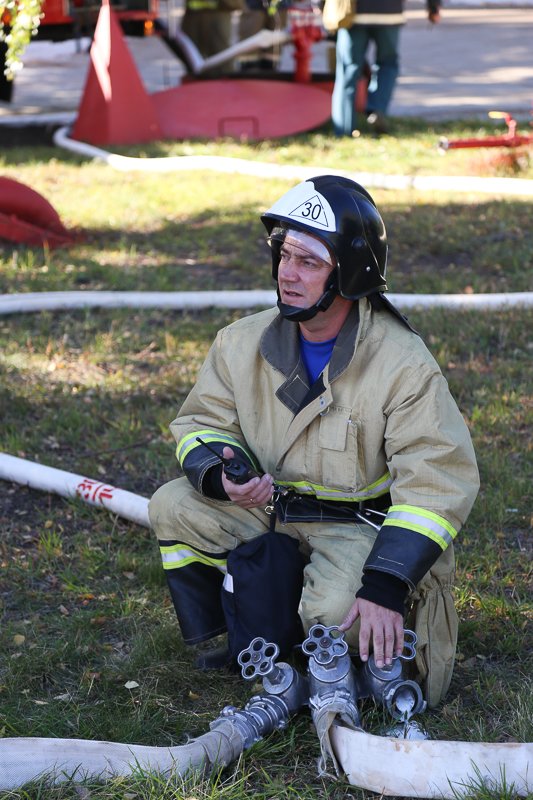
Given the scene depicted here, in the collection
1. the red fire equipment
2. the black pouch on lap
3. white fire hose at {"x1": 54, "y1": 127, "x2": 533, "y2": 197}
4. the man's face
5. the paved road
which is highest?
the man's face

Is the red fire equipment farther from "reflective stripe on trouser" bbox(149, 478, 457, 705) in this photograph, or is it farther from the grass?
"reflective stripe on trouser" bbox(149, 478, 457, 705)

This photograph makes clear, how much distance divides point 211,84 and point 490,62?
25.1ft

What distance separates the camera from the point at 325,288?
2.78 metres

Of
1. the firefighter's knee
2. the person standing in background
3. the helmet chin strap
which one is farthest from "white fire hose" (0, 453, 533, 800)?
the person standing in background

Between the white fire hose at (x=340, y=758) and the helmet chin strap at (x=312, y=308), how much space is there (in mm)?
957

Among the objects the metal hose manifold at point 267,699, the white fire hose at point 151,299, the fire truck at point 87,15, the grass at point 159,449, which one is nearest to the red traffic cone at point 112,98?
the fire truck at point 87,15

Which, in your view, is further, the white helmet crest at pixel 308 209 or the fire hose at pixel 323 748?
the white helmet crest at pixel 308 209

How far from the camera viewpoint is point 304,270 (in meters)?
2.79

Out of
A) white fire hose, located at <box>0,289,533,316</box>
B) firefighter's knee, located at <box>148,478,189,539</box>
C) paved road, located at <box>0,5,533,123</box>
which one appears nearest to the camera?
firefighter's knee, located at <box>148,478,189,539</box>

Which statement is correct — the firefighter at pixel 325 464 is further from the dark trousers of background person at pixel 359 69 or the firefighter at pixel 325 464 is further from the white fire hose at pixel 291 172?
the dark trousers of background person at pixel 359 69

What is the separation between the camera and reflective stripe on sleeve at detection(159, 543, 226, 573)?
9.56 feet

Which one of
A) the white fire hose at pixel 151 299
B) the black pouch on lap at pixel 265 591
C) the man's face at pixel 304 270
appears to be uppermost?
the man's face at pixel 304 270

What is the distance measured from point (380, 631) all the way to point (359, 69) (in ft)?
27.2

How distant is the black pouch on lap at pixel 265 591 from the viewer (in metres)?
2.80
